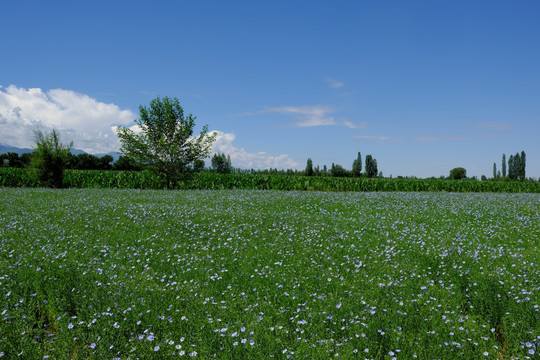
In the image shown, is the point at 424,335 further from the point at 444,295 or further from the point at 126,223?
the point at 126,223

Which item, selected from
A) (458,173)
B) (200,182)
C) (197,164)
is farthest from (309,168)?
(458,173)

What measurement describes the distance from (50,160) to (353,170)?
69.9m

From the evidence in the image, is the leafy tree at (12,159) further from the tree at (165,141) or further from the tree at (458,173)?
the tree at (458,173)

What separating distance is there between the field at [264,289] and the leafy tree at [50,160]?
70.4 ft

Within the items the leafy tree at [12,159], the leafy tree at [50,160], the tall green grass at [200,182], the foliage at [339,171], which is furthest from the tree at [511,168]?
the leafy tree at [12,159]

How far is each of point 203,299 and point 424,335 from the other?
3.61 meters

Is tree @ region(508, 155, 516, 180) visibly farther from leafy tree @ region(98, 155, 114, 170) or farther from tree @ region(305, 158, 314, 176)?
leafy tree @ region(98, 155, 114, 170)

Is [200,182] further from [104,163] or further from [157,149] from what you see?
[104,163]

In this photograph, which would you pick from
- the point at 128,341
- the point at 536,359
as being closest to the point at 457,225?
the point at 536,359

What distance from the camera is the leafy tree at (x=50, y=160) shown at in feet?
98.6

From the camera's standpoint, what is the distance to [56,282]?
21.7ft

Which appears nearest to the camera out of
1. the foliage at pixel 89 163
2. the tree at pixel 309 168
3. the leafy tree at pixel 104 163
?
the tree at pixel 309 168

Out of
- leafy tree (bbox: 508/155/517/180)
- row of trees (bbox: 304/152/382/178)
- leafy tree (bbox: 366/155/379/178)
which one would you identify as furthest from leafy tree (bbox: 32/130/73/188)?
leafy tree (bbox: 508/155/517/180)

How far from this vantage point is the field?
470 cm
